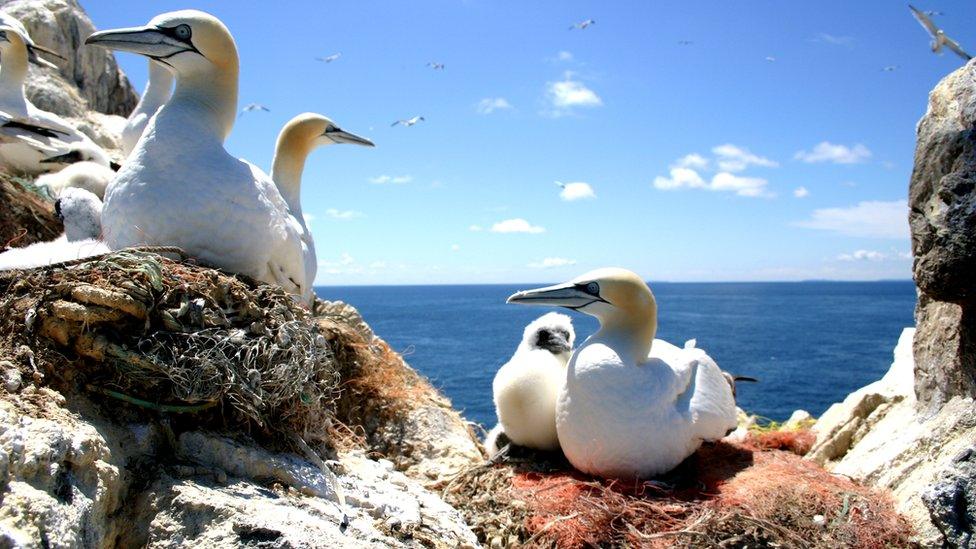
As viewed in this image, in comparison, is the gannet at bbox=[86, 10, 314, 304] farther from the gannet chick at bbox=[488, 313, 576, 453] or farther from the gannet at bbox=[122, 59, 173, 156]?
the gannet at bbox=[122, 59, 173, 156]

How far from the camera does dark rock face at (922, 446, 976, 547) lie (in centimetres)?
415

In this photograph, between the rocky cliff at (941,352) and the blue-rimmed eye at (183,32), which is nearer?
the rocky cliff at (941,352)

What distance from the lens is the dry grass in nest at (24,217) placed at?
21.1 ft

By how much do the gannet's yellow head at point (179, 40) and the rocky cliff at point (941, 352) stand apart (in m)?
4.45

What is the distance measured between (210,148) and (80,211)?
161cm

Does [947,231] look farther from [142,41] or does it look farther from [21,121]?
[21,121]

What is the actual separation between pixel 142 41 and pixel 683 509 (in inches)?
174

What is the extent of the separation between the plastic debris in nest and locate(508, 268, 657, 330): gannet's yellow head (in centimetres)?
210

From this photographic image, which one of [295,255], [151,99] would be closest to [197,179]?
[295,255]

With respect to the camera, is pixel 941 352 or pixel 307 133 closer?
pixel 941 352

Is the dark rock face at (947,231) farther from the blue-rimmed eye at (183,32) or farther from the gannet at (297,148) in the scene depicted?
the blue-rimmed eye at (183,32)

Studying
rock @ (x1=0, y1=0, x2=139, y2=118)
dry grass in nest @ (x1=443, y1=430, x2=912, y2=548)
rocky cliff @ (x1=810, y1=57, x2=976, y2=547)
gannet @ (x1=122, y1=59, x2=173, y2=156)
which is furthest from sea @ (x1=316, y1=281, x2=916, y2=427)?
rock @ (x1=0, y1=0, x2=139, y2=118)

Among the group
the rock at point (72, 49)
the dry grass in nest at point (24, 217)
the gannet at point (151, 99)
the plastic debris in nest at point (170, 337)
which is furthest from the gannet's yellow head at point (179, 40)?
the rock at point (72, 49)

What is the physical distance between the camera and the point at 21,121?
9.27 metres
